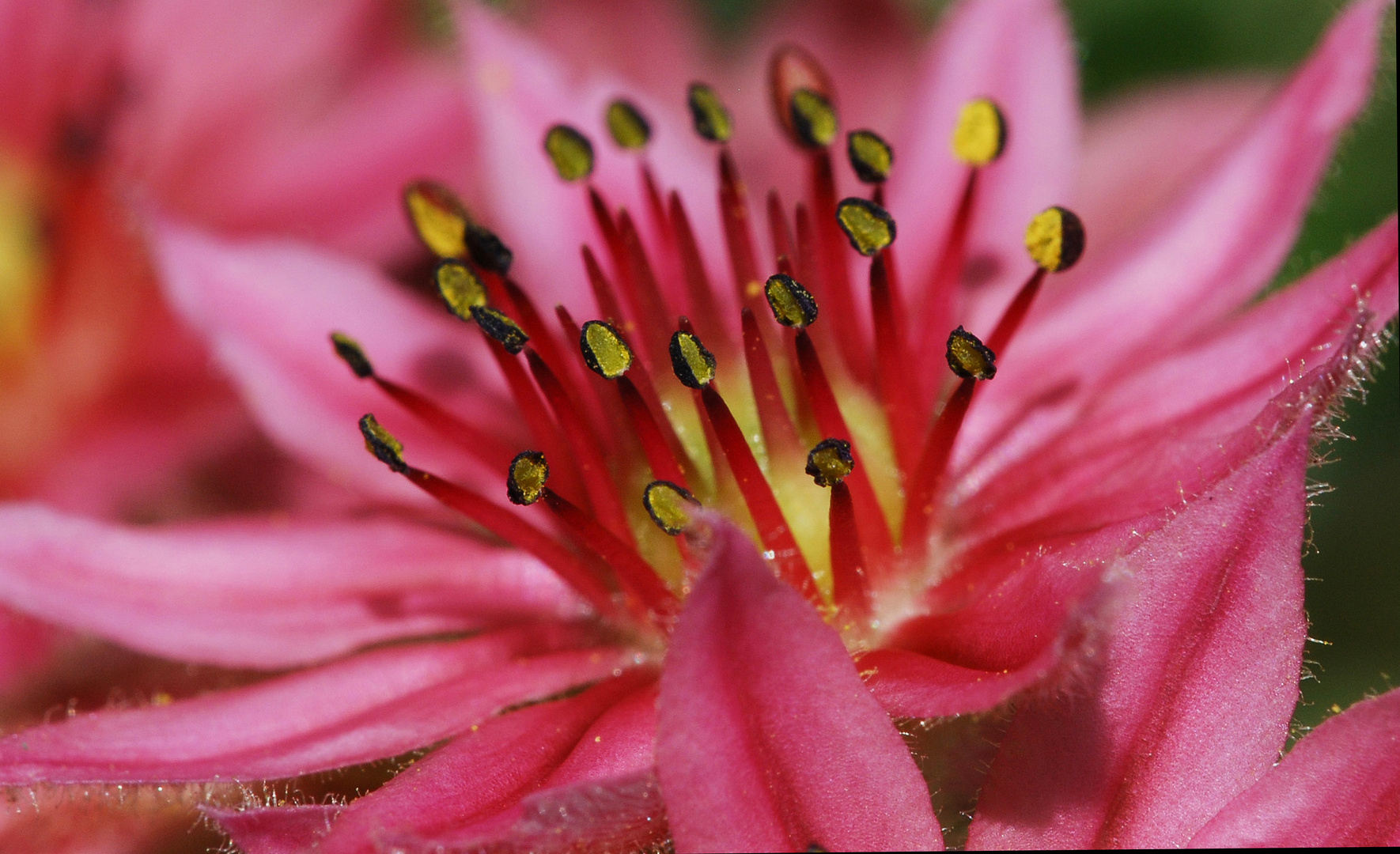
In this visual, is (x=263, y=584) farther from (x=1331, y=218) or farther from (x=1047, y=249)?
(x=1331, y=218)

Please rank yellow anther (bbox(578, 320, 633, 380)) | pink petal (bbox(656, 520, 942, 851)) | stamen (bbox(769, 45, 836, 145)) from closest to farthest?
1. pink petal (bbox(656, 520, 942, 851))
2. yellow anther (bbox(578, 320, 633, 380))
3. stamen (bbox(769, 45, 836, 145))

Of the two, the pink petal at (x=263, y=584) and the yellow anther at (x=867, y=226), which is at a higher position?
the yellow anther at (x=867, y=226)

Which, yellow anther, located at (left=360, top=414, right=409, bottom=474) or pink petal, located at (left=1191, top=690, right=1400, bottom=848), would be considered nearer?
pink petal, located at (left=1191, top=690, right=1400, bottom=848)

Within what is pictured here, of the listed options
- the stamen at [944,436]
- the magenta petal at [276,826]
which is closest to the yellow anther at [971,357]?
the stamen at [944,436]

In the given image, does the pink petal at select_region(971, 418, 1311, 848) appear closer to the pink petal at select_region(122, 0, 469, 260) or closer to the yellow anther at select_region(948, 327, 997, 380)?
the yellow anther at select_region(948, 327, 997, 380)

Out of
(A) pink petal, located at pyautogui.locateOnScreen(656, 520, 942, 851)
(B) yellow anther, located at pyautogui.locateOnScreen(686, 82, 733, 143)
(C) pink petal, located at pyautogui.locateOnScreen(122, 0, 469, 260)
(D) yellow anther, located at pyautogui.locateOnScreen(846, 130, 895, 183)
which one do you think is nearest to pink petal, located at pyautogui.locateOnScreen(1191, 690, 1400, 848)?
(A) pink petal, located at pyautogui.locateOnScreen(656, 520, 942, 851)

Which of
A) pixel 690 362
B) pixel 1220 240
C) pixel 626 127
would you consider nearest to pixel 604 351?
pixel 690 362

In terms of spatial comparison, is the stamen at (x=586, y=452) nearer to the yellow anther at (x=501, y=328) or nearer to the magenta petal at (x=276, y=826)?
the yellow anther at (x=501, y=328)
